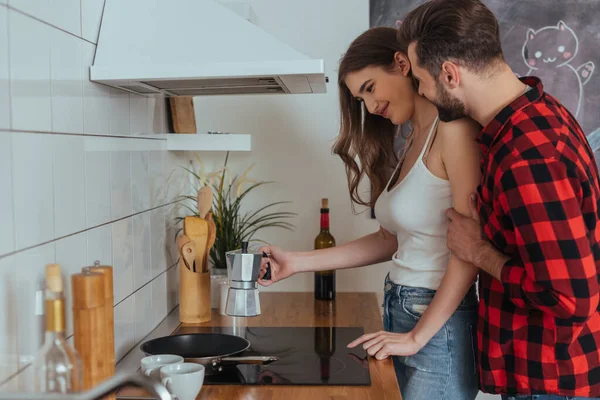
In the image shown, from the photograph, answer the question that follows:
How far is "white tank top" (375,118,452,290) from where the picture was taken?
4.81 ft

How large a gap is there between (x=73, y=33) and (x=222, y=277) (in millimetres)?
1006

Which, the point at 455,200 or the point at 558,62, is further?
the point at 558,62

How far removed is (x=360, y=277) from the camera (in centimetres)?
241

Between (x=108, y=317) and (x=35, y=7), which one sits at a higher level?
(x=35, y=7)

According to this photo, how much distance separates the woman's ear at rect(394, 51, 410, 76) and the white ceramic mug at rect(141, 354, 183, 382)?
84 centimetres

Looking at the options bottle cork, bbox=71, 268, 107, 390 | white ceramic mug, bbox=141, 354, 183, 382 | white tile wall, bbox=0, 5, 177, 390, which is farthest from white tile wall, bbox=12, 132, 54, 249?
white ceramic mug, bbox=141, 354, 183, 382

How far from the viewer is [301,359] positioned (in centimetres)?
157

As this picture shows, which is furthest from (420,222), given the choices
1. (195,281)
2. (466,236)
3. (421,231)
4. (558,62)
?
(558,62)

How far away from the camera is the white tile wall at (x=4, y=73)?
1010mm

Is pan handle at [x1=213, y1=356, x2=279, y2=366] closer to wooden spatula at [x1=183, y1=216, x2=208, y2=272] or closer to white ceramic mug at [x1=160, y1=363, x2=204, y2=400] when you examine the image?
white ceramic mug at [x1=160, y1=363, x2=204, y2=400]

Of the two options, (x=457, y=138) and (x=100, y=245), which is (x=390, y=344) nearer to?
(x=457, y=138)

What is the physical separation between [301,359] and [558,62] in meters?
1.42

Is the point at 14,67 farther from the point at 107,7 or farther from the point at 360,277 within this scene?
the point at 360,277

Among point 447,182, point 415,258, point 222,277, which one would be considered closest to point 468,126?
point 447,182
